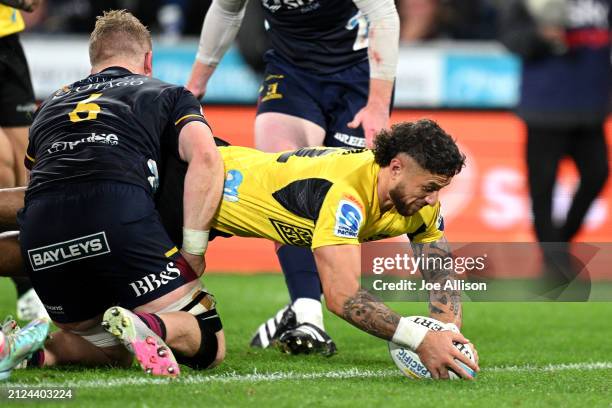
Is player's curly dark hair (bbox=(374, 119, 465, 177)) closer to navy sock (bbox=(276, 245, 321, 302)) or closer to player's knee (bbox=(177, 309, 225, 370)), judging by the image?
player's knee (bbox=(177, 309, 225, 370))

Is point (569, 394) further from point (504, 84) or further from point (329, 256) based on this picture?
point (504, 84)

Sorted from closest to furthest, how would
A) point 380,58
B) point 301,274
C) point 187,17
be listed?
point 380,58 → point 301,274 → point 187,17

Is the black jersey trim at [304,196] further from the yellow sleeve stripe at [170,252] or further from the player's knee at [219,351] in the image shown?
the player's knee at [219,351]

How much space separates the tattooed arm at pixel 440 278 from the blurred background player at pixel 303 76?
1.00 m

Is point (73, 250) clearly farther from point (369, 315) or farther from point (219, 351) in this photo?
point (369, 315)

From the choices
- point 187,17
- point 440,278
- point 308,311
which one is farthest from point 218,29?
point 187,17

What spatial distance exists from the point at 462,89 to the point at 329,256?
24.1 feet

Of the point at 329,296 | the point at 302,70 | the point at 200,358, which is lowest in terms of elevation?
the point at 200,358

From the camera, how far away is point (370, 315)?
4.90m

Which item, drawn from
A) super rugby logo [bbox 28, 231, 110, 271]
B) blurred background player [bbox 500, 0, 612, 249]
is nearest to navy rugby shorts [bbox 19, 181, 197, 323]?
super rugby logo [bbox 28, 231, 110, 271]

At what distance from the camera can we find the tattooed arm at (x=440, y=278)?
18.0ft

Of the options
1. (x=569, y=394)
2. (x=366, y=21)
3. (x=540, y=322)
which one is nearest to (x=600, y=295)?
(x=540, y=322)

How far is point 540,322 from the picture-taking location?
796cm

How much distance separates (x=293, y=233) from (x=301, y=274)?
1.06 metres
